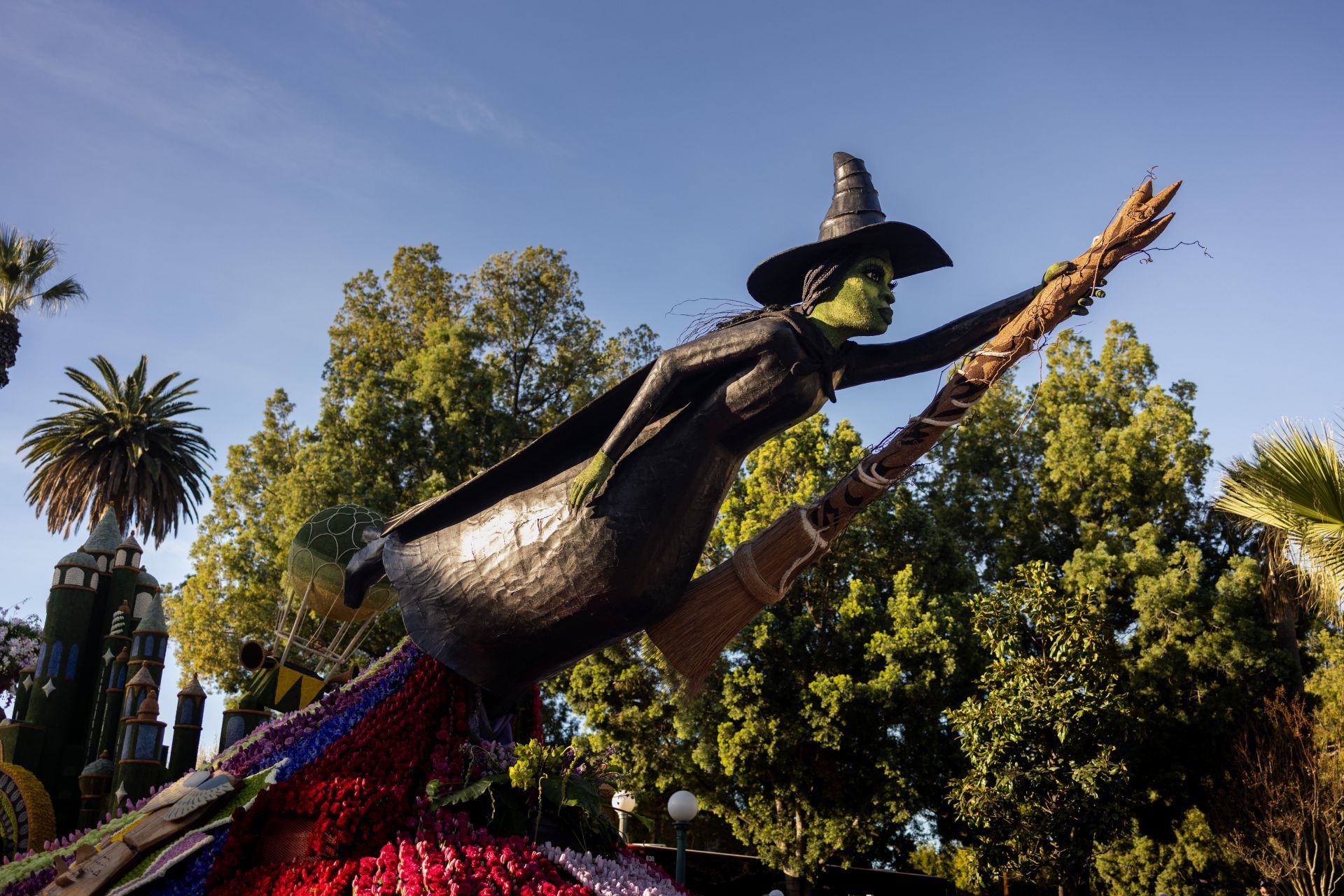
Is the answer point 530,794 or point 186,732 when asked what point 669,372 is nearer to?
point 530,794

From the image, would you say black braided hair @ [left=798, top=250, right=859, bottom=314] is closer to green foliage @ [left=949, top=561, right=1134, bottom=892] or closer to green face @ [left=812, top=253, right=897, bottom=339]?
green face @ [left=812, top=253, right=897, bottom=339]

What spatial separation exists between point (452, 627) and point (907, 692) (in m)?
12.3

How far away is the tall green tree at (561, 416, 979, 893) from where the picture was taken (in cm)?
1720

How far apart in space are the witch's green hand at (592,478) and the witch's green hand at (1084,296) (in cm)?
235

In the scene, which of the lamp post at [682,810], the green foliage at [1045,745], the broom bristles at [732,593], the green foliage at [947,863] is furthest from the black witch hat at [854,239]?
the green foliage at [947,863]

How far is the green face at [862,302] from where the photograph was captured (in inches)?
232

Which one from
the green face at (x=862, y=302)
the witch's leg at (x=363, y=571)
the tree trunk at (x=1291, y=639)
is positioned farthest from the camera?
the tree trunk at (x=1291, y=639)

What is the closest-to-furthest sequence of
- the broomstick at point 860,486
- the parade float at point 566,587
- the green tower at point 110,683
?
the broomstick at point 860,486 < the parade float at point 566,587 < the green tower at point 110,683

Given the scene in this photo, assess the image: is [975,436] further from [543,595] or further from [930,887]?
[543,595]

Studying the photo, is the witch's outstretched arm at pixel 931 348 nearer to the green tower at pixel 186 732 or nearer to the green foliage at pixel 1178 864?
the green tower at pixel 186 732

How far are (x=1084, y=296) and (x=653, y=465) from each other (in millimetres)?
2291

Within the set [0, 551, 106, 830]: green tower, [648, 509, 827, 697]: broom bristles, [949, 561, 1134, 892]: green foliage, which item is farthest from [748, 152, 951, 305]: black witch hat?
[949, 561, 1134, 892]: green foliage

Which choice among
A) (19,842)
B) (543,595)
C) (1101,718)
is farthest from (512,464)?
(1101,718)

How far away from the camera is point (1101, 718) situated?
14906mm
